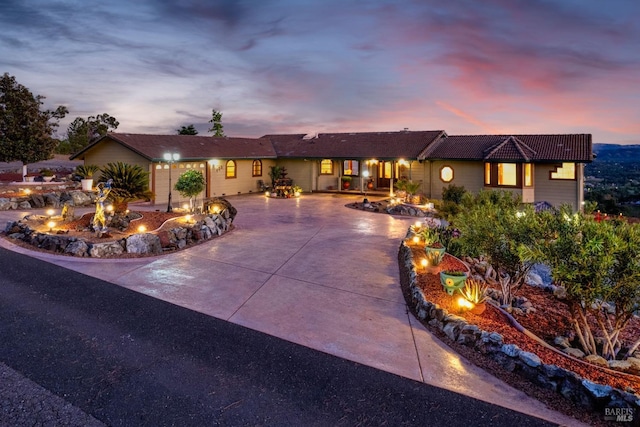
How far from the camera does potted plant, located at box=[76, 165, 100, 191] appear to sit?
811 inches

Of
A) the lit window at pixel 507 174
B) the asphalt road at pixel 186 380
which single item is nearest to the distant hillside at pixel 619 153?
the lit window at pixel 507 174

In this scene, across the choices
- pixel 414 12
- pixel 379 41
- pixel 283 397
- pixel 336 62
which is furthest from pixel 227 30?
pixel 283 397

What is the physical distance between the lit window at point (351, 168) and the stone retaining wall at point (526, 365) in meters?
22.5

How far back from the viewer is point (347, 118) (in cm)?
3597

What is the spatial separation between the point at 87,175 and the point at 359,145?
18.2 meters

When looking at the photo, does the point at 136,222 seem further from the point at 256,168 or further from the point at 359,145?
the point at 359,145

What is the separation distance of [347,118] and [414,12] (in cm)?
2159

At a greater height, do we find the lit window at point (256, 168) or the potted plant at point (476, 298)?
the lit window at point (256, 168)

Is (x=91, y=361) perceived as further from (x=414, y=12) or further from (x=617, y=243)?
(x=414, y=12)

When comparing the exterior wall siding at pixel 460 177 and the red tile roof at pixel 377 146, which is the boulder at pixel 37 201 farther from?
the exterior wall siding at pixel 460 177

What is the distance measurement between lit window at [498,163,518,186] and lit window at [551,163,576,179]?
2.06 metres

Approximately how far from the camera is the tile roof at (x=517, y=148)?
20.2m

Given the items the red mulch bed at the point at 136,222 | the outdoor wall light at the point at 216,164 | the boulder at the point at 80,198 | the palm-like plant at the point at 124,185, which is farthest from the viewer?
the outdoor wall light at the point at 216,164

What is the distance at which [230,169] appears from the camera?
25359 millimetres
